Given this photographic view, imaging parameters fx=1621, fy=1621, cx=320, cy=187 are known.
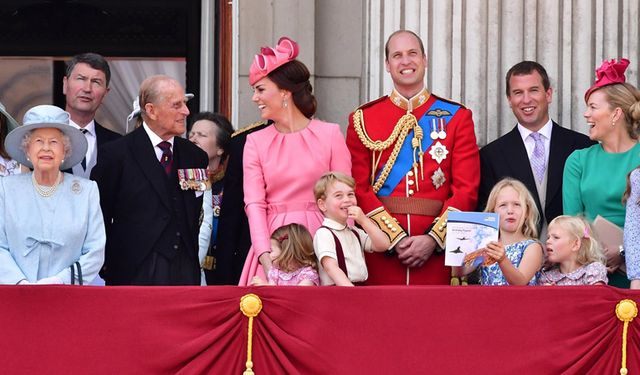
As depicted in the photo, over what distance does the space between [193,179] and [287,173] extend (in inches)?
20.9

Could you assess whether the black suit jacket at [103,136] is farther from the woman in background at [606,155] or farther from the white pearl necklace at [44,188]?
the woman in background at [606,155]

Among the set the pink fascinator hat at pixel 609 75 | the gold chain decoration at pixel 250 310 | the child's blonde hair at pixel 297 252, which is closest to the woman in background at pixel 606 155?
the pink fascinator hat at pixel 609 75

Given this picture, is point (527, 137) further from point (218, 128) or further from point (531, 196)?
point (218, 128)

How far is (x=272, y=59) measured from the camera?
842 centimetres

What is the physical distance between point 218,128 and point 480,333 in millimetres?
2675

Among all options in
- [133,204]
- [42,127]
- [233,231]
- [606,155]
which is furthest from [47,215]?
[606,155]

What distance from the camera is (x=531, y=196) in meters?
8.23

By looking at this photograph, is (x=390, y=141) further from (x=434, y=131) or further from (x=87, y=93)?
(x=87, y=93)

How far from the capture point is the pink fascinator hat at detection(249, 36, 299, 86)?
27.6 ft

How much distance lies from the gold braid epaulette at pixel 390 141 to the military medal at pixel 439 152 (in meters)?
0.16

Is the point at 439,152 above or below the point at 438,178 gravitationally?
above

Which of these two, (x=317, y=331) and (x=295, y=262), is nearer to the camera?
(x=317, y=331)

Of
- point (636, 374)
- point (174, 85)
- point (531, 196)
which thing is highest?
point (174, 85)

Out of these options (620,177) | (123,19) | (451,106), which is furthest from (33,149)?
(123,19)
